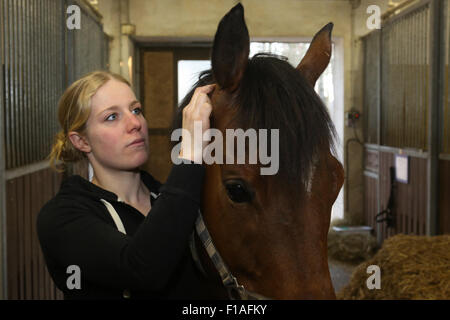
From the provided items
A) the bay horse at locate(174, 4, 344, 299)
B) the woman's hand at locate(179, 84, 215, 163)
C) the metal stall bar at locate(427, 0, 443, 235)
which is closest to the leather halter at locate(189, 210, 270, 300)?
the bay horse at locate(174, 4, 344, 299)

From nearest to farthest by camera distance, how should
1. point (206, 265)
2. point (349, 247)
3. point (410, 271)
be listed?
point (206, 265), point (410, 271), point (349, 247)

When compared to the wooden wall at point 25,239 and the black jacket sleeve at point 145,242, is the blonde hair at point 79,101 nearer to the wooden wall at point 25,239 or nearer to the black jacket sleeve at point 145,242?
the black jacket sleeve at point 145,242

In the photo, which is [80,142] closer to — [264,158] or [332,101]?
[264,158]

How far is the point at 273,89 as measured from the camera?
0.67 metres

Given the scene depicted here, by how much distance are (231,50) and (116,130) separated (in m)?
0.28

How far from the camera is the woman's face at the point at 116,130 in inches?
31.4

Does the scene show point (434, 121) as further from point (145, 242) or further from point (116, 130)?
point (145, 242)

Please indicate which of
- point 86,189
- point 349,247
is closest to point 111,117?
point 86,189

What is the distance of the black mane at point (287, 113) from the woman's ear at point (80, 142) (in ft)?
1.14

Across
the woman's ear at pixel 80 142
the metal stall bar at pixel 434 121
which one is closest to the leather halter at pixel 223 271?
the woman's ear at pixel 80 142

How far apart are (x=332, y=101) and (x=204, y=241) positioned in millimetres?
1834

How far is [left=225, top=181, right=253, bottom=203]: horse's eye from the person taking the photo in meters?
0.64

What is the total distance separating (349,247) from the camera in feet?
10.1
